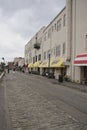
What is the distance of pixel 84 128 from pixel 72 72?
35866mm

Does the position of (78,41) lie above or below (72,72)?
above

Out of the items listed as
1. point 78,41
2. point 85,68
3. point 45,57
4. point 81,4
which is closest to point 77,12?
point 81,4

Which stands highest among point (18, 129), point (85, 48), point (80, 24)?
point (80, 24)

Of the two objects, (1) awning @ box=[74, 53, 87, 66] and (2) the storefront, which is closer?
(1) awning @ box=[74, 53, 87, 66]

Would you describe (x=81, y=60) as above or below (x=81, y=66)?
above

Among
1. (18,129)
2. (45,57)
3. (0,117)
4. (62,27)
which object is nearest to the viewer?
(18,129)

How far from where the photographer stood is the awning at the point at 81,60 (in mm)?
39216

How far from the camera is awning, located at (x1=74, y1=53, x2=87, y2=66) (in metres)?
39.2

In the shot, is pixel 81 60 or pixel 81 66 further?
pixel 81 66

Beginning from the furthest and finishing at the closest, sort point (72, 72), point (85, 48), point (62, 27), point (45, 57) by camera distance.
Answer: point (45, 57), point (62, 27), point (72, 72), point (85, 48)

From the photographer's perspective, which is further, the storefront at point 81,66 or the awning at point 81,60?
the storefront at point 81,66

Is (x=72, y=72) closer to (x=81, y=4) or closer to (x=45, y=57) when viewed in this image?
(x=81, y=4)

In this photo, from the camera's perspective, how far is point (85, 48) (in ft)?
136

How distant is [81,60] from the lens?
4019 centimetres
